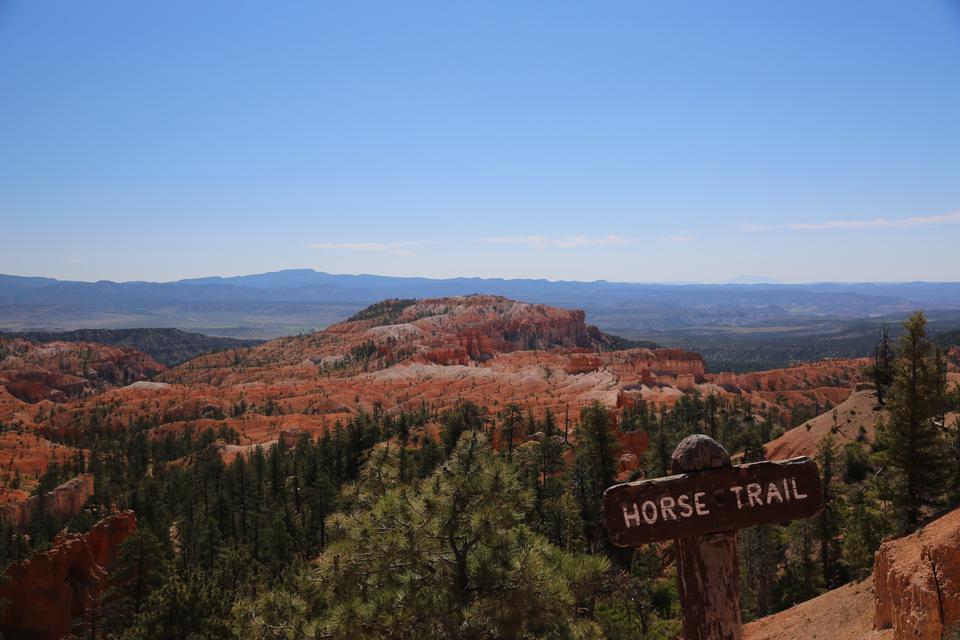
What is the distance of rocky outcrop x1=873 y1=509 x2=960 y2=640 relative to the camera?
9125 millimetres

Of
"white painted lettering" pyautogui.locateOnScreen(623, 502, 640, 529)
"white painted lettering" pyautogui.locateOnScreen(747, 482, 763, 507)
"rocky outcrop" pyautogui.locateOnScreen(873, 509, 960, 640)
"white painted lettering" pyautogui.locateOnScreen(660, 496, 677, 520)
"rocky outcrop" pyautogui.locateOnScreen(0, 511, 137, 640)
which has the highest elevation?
"white painted lettering" pyautogui.locateOnScreen(747, 482, 763, 507)

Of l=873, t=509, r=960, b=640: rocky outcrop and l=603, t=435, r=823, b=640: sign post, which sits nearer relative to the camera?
l=603, t=435, r=823, b=640: sign post

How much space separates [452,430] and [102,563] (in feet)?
80.4

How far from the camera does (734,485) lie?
421 cm

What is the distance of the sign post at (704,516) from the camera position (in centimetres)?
416

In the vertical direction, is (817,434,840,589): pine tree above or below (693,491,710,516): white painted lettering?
below

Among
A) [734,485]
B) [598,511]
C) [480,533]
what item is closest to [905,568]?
[480,533]

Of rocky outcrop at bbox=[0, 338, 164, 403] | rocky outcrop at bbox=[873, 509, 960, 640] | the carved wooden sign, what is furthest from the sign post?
rocky outcrop at bbox=[0, 338, 164, 403]

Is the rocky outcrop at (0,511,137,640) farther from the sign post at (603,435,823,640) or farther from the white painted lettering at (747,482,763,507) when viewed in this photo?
the white painted lettering at (747,482,763,507)

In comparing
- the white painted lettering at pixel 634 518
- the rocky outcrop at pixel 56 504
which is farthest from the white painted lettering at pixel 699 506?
the rocky outcrop at pixel 56 504

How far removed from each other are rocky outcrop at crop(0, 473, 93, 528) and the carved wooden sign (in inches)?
2113

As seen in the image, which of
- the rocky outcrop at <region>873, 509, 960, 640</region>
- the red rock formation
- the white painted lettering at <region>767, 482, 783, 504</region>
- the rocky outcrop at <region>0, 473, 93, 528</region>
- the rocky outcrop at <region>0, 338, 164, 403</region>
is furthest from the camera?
the rocky outcrop at <region>0, 338, 164, 403</region>

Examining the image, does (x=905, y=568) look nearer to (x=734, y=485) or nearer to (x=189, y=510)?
(x=734, y=485)

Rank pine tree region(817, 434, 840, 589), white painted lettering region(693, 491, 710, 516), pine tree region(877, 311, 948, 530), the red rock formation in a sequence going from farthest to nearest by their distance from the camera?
1. the red rock formation
2. pine tree region(817, 434, 840, 589)
3. pine tree region(877, 311, 948, 530)
4. white painted lettering region(693, 491, 710, 516)
